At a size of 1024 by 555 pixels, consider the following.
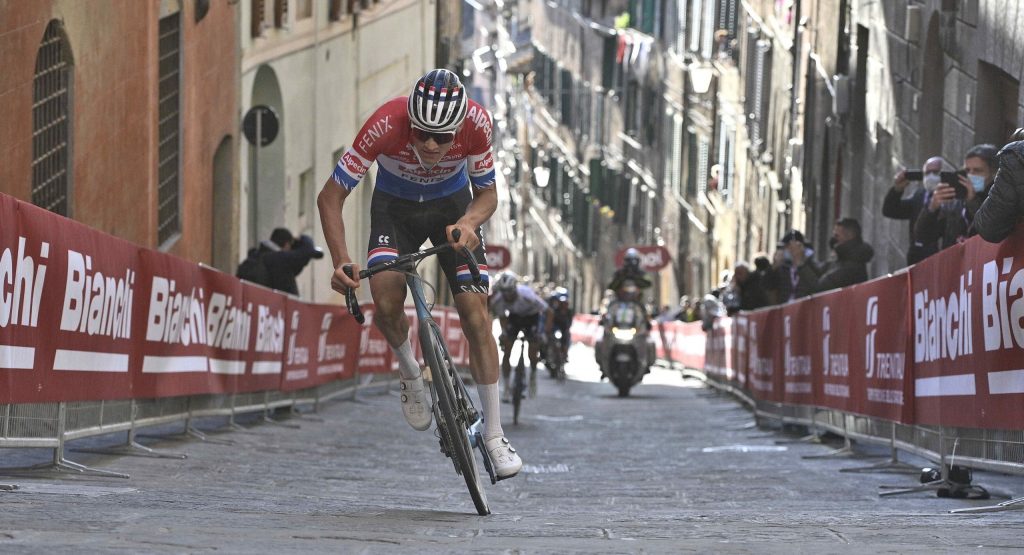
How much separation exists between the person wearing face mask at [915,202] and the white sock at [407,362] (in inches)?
199

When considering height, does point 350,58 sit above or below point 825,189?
above

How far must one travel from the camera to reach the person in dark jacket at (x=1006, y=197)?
8266 mm

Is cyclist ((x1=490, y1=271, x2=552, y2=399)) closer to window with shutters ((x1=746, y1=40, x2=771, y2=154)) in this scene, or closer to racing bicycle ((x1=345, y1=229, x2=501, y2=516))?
racing bicycle ((x1=345, y1=229, x2=501, y2=516))

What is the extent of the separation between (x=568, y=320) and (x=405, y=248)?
70.6 feet

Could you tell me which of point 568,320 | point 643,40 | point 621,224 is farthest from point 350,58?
point 621,224

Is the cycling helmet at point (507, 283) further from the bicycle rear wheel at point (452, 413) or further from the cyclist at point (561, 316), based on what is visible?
the bicycle rear wheel at point (452, 413)

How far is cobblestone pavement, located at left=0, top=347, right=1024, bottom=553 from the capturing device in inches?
253

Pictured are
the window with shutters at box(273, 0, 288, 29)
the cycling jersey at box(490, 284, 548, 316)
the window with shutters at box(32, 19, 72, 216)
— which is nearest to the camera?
the window with shutters at box(32, 19, 72, 216)

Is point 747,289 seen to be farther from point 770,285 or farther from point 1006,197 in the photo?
point 1006,197

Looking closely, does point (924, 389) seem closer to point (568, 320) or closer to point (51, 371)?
point (51, 371)

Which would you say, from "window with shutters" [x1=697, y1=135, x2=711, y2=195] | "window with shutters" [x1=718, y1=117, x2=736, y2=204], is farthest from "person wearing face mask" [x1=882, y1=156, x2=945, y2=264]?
"window with shutters" [x1=697, y1=135, x2=711, y2=195]

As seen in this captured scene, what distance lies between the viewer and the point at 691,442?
51.6 ft

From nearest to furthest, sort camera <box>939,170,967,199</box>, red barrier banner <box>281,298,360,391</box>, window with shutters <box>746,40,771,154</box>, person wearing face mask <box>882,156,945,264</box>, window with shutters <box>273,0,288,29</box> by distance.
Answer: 1. camera <box>939,170,967,199</box>
2. person wearing face mask <box>882,156,945,264</box>
3. red barrier banner <box>281,298,360,391</box>
4. window with shutters <box>273,0,288,29</box>
5. window with shutters <box>746,40,771,154</box>

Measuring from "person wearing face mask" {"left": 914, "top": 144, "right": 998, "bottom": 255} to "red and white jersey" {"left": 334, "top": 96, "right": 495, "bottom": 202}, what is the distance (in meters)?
3.42
